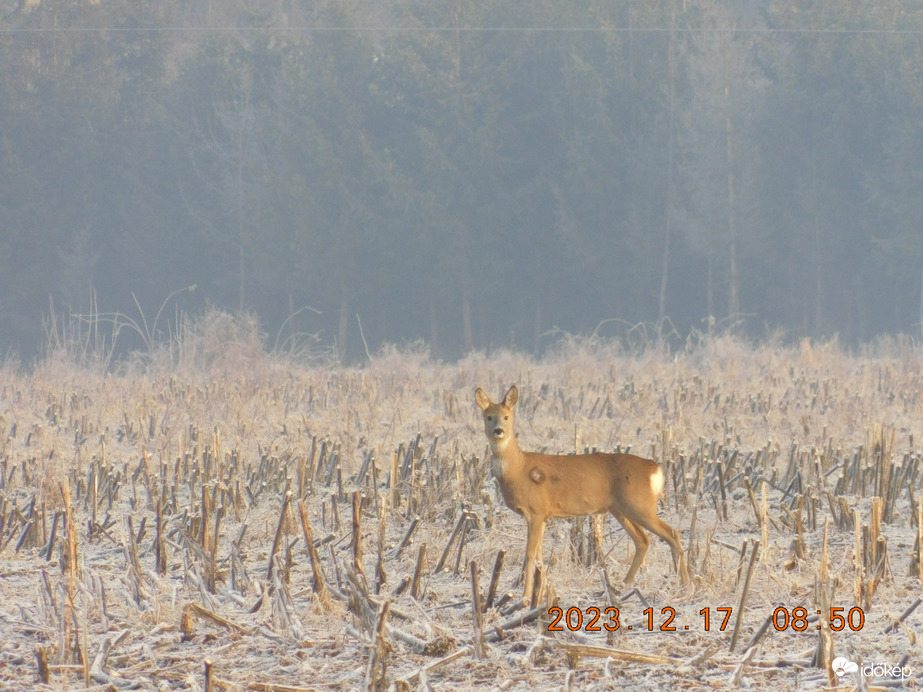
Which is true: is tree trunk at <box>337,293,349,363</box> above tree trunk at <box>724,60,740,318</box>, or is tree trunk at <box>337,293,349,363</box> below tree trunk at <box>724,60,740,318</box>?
below

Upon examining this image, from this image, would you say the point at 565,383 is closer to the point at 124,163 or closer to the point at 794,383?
the point at 794,383

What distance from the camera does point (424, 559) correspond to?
20.3ft

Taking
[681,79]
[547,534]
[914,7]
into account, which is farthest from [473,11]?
[547,534]

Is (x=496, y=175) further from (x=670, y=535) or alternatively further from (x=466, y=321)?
(x=670, y=535)

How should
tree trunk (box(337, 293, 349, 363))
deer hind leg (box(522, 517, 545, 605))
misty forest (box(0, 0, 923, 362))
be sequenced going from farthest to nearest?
1. tree trunk (box(337, 293, 349, 363))
2. misty forest (box(0, 0, 923, 362))
3. deer hind leg (box(522, 517, 545, 605))

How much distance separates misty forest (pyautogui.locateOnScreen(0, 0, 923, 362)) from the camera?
39188 mm

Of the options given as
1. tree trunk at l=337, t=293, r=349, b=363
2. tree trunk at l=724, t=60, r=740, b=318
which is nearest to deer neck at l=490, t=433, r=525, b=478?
tree trunk at l=724, t=60, r=740, b=318

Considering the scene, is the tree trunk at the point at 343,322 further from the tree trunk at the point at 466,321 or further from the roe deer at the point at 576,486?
the roe deer at the point at 576,486

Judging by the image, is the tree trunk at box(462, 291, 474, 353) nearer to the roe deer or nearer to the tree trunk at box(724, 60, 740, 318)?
the tree trunk at box(724, 60, 740, 318)

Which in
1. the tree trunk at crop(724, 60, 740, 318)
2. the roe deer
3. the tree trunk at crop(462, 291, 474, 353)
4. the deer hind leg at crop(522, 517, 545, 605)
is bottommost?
the deer hind leg at crop(522, 517, 545, 605)

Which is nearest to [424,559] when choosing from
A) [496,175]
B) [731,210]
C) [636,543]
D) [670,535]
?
[636,543]

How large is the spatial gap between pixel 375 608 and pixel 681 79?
126ft
